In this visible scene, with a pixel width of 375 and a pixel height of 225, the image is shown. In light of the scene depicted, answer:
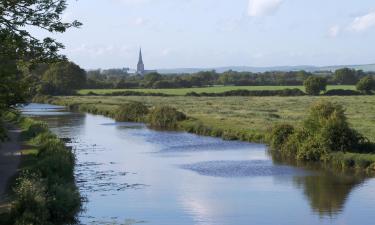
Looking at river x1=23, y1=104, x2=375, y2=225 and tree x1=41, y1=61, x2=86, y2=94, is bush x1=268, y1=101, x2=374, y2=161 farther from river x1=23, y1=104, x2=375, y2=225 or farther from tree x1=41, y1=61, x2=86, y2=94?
tree x1=41, y1=61, x2=86, y2=94

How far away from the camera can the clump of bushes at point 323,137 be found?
33562 mm

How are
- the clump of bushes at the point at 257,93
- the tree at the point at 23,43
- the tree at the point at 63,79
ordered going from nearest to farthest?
the tree at the point at 23,43, the clump of bushes at the point at 257,93, the tree at the point at 63,79

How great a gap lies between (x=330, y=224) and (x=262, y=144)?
2096 centimetres

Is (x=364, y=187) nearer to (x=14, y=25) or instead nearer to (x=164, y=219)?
A: (x=164, y=219)

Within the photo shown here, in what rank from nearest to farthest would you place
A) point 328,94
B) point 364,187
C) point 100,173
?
point 364,187 → point 100,173 → point 328,94

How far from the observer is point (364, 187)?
26.9 meters

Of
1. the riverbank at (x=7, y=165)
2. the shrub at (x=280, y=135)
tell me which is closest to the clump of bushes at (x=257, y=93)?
the shrub at (x=280, y=135)

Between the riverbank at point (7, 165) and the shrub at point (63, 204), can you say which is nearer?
the shrub at point (63, 204)

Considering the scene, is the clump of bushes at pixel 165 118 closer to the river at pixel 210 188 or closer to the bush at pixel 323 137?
the river at pixel 210 188

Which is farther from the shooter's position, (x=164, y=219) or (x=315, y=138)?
(x=315, y=138)

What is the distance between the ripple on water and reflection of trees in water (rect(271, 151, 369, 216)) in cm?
107

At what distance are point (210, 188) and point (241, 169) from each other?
220 inches

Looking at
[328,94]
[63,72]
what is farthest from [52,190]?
[63,72]

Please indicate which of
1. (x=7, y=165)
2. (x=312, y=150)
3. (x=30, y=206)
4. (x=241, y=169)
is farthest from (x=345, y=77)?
(x=30, y=206)
